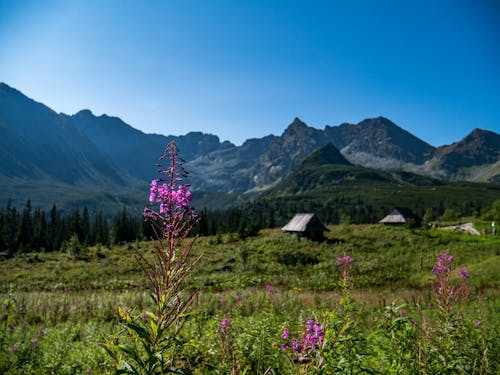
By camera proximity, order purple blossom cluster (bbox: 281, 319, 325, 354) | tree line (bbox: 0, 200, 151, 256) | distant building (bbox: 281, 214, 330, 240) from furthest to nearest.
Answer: tree line (bbox: 0, 200, 151, 256)
distant building (bbox: 281, 214, 330, 240)
purple blossom cluster (bbox: 281, 319, 325, 354)

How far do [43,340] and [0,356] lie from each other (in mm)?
2775

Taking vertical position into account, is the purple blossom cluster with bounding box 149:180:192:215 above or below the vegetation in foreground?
above

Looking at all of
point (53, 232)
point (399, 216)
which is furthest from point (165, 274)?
point (53, 232)

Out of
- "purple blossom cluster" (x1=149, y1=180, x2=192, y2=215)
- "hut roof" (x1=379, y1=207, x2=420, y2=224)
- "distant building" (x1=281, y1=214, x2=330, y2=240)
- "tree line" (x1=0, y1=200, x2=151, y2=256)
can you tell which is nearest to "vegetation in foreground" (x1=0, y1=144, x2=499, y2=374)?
"purple blossom cluster" (x1=149, y1=180, x2=192, y2=215)

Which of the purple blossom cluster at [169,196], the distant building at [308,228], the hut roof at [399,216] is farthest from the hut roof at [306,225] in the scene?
the purple blossom cluster at [169,196]

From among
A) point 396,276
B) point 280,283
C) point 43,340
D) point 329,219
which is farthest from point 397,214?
point 329,219

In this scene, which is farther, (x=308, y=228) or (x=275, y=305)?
(x=308, y=228)

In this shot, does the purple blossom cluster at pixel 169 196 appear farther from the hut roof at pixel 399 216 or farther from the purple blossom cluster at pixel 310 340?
the hut roof at pixel 399 216

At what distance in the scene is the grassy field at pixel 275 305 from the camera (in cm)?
469

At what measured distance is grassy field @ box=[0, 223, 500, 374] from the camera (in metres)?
4.69

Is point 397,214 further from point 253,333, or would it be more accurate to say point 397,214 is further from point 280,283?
point 253,333

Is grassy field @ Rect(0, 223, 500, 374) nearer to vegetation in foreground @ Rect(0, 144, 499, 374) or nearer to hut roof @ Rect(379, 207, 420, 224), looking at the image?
vegetation in foreground @ Rect(0, 144, 499, 374)

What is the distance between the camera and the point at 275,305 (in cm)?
1423

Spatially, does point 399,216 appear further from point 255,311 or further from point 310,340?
point 310,340
